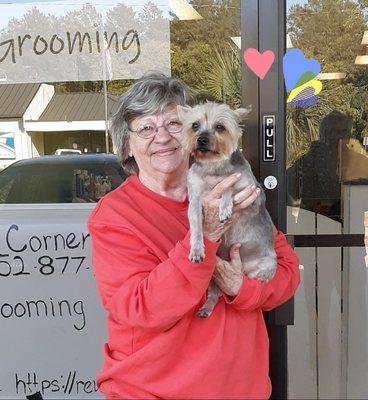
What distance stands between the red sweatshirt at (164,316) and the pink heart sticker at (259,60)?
3.45 feet

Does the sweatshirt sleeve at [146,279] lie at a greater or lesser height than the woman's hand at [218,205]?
lesser

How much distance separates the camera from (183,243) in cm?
159

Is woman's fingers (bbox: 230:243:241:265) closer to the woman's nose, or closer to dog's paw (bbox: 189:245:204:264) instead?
dog's paw (bbox: 189:245:204:264)

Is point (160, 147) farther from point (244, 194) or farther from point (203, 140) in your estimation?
point (244, 194)

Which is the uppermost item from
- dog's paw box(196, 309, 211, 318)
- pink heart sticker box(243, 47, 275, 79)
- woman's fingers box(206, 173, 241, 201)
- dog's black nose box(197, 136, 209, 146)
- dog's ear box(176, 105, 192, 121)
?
pink heart sticker box(243, 47, 275, 79)

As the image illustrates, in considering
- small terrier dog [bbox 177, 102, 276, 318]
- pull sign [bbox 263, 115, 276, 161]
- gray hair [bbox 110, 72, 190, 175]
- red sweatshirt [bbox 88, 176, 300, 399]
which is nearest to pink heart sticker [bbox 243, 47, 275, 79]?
pull sign [bbox 263, 115, 276, 161]

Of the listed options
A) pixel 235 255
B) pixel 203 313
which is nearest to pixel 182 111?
pixel 235 255

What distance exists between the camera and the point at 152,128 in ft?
6.24

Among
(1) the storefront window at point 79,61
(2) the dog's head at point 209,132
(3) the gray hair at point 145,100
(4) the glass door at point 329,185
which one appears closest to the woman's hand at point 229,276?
(2) the dog's head at point 209,132

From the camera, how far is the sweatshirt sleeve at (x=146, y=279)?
5.19 ft

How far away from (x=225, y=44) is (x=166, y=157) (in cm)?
118

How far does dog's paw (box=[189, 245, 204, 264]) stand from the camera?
5.16 ft

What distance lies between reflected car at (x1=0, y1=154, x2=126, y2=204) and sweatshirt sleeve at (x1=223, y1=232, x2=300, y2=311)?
1.29m

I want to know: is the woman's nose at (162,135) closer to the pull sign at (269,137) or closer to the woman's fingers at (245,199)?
the woman's fingers at (245,199)
